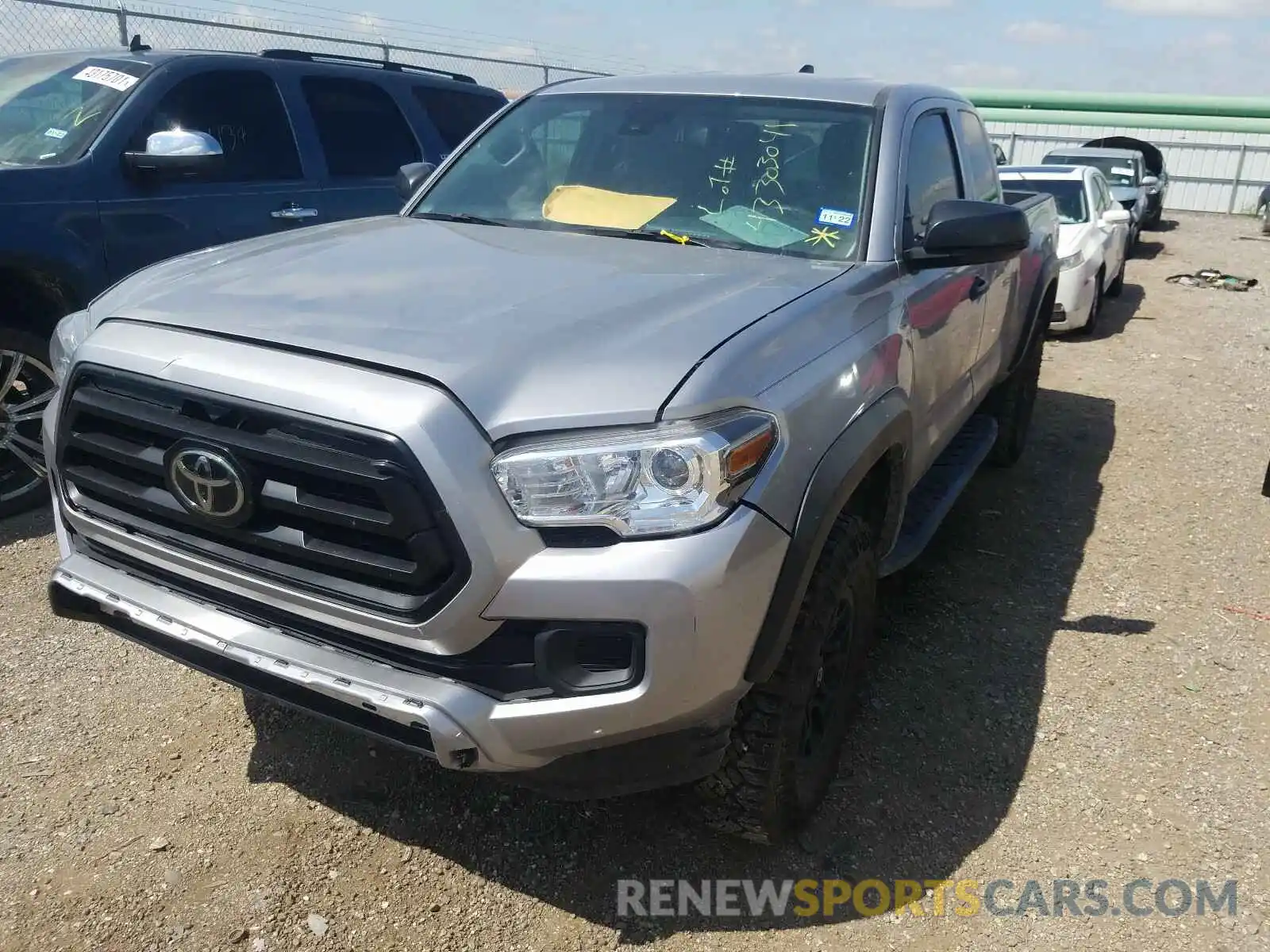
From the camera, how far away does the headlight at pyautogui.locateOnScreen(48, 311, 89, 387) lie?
2.56 meters

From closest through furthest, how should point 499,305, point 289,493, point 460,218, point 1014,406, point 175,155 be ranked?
point 289,493
point 499,305
point 460,218
point 175,155
point 1014,406

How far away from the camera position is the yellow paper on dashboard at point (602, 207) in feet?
10.3

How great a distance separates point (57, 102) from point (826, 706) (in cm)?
438

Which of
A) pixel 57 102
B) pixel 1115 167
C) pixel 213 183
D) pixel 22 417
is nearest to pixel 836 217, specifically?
pixel 213 183

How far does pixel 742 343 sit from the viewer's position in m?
2.16

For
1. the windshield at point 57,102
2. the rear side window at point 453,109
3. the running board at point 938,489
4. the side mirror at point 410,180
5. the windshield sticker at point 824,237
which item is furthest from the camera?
the rear side window at point 453,109

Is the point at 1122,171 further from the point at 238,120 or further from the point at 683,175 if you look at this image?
the point at 683,175

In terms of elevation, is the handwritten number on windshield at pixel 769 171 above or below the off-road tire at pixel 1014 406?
above

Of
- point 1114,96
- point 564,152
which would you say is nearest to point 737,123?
point 564,152

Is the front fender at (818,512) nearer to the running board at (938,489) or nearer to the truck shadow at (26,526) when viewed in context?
the running board at (938,489)

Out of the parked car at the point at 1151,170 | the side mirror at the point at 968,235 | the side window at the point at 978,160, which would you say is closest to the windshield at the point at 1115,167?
the parked car at the point at 1151,170

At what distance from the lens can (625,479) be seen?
6.28 ft

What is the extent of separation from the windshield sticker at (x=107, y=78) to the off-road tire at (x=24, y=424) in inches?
49.0

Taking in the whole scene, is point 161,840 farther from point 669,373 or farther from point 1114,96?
point 1114,96
